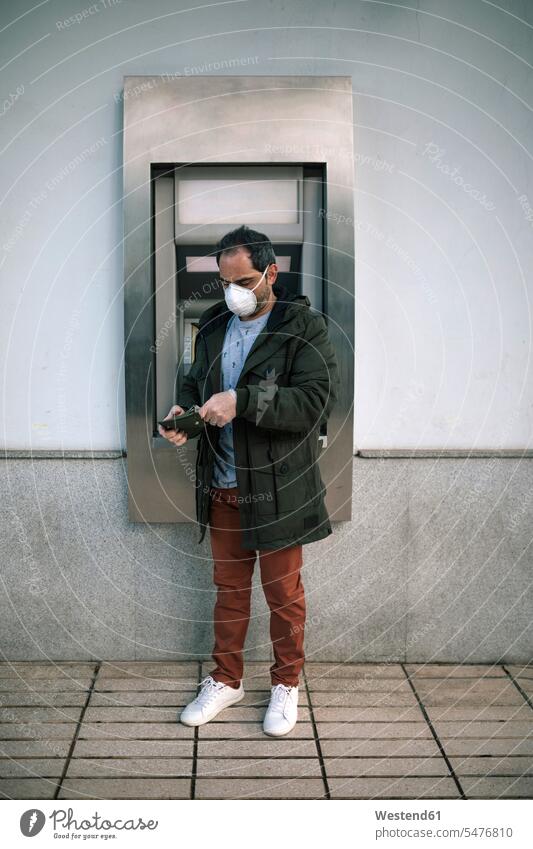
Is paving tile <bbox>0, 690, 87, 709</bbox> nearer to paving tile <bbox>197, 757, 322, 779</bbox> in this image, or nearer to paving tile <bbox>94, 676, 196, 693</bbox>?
paving tile <bbox>94, 676, 196, 693</bbox>

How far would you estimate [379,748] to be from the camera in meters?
3.03

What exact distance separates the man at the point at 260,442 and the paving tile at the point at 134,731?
0.19 ft

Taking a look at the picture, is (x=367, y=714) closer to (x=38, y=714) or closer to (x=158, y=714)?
(x=158, y=714)

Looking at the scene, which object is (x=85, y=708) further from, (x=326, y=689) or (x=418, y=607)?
(x=418, y=607)

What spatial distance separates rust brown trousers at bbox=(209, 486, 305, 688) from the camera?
3.13 metres

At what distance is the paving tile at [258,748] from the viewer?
297cm

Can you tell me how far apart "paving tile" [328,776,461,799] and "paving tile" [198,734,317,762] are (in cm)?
22

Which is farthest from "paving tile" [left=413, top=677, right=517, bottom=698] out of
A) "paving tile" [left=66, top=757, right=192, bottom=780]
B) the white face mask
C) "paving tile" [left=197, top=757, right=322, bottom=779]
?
the white face mask

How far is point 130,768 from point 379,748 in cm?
86

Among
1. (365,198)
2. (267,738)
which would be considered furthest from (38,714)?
(365,198)

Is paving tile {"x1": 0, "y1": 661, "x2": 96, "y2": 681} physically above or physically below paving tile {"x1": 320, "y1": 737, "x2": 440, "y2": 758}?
above

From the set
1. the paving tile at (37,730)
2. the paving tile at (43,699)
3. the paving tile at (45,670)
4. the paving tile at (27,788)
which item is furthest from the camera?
the paving tile at (45,670)

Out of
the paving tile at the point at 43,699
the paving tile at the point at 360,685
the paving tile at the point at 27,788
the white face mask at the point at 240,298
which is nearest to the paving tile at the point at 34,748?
the paving tile at the point at 27,788

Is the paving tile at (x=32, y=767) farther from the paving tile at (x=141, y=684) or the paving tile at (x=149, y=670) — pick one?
the paving tile at (x=149, y=670)
